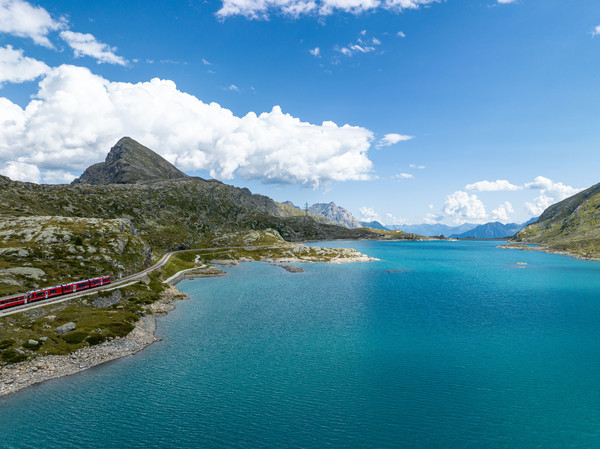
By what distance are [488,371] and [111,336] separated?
72475 mm

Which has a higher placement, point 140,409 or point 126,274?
point 126,274

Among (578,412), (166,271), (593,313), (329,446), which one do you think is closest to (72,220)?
(166,271)

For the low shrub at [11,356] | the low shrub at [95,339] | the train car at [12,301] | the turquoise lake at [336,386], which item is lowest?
the turquoise lake at [336,386]

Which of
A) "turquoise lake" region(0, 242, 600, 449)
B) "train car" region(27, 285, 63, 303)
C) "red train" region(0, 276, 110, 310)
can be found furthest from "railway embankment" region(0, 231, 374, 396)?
"train car" region(27, 285, 63, 303)

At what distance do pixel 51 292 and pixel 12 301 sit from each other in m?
10.8

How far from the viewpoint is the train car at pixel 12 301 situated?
251 feet

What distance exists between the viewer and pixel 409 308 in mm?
103375

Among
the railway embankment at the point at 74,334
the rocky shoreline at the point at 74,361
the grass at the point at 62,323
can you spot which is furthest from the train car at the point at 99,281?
the rocky shoreline at the point at 74,361

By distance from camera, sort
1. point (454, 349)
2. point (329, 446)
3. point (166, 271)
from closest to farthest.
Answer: point (329, 446), point (454, 349), point (166, 271)

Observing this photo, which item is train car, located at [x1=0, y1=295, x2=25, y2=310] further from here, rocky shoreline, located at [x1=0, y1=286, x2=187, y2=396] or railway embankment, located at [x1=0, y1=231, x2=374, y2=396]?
rocky shoreline, located at [x1=0, y1=286, x2=187, y2=396]

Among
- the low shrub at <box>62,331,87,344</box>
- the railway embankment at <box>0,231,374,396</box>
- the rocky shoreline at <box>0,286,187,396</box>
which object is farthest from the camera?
the low shrub at <box>62,331,87,344</box>

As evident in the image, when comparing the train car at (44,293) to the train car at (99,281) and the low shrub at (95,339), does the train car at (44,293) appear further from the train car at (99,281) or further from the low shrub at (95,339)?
the low shrub at (95,339)

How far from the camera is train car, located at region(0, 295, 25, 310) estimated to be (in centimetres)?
7664

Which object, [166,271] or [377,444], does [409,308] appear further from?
[166,271]
